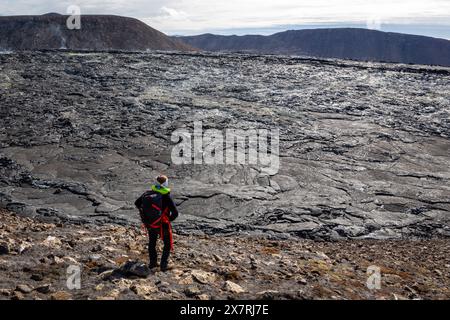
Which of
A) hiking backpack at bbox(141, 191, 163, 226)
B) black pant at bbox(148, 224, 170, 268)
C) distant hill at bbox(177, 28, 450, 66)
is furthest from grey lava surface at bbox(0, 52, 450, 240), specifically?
distant hill at bbox(177, 28, 450, 66)

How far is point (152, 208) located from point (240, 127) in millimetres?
10855

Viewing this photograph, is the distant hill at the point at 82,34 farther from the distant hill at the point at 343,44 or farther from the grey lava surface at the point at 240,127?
the distant hill at the point at 343,44

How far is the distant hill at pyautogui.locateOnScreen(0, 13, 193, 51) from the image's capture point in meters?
58.5

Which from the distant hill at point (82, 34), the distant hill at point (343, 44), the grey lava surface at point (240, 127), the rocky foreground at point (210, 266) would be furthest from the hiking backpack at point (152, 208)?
the distant hill at point (343, 44)

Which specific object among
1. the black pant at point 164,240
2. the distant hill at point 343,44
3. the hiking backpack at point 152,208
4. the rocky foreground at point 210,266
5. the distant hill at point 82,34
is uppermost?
the distant hill at point 343,44

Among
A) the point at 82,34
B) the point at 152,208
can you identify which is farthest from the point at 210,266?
the point at 82,34

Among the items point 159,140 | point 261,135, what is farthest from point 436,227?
point 159,140

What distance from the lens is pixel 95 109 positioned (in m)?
18.2

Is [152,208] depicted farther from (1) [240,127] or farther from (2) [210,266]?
(1) [240,127]

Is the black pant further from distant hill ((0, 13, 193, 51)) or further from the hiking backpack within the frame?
distant hill ((0, 13, 193, 51))

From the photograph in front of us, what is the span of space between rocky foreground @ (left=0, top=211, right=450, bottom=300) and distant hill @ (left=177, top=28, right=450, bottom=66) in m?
114

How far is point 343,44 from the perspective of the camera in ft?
440

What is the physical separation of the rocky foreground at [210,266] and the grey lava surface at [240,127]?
1051 mm

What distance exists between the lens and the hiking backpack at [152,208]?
6.44 metres
